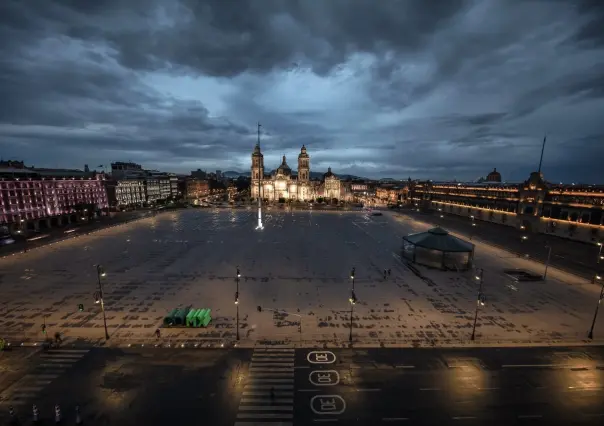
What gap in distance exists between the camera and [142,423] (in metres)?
16.8

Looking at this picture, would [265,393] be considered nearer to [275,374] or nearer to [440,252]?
[275,374]

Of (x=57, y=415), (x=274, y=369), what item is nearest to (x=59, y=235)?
(x=57, y=415)

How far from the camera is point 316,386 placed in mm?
19859

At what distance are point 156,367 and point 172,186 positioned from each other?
605ft

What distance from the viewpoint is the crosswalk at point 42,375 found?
61.4 ft

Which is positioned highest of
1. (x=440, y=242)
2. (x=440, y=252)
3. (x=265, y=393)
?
(x=440, y=242)

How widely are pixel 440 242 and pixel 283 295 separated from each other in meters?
29.8

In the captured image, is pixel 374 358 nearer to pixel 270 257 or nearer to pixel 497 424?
pixel 497 424

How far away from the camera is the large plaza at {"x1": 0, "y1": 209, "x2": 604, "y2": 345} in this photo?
2697 cm

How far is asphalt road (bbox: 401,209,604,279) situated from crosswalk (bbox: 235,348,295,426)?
1927 inches

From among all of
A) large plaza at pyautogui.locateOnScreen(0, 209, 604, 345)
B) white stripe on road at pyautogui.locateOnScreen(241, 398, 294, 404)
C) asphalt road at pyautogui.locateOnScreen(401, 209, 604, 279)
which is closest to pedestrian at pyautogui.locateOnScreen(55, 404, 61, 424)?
large plaza at pyautogui.locateOnScreen(0, 209, 604, 345)

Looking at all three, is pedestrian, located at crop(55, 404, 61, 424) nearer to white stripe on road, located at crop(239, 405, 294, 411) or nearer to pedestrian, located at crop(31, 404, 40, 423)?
pedestrian, located at crop(31, 404, 40, 423)

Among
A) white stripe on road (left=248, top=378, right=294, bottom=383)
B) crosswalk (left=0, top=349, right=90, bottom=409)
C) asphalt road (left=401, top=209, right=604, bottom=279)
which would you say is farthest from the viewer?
asphalt road (left=401, top=209, right=604, bottom=279)

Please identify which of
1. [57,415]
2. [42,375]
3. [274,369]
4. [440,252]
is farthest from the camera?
[440,252]
